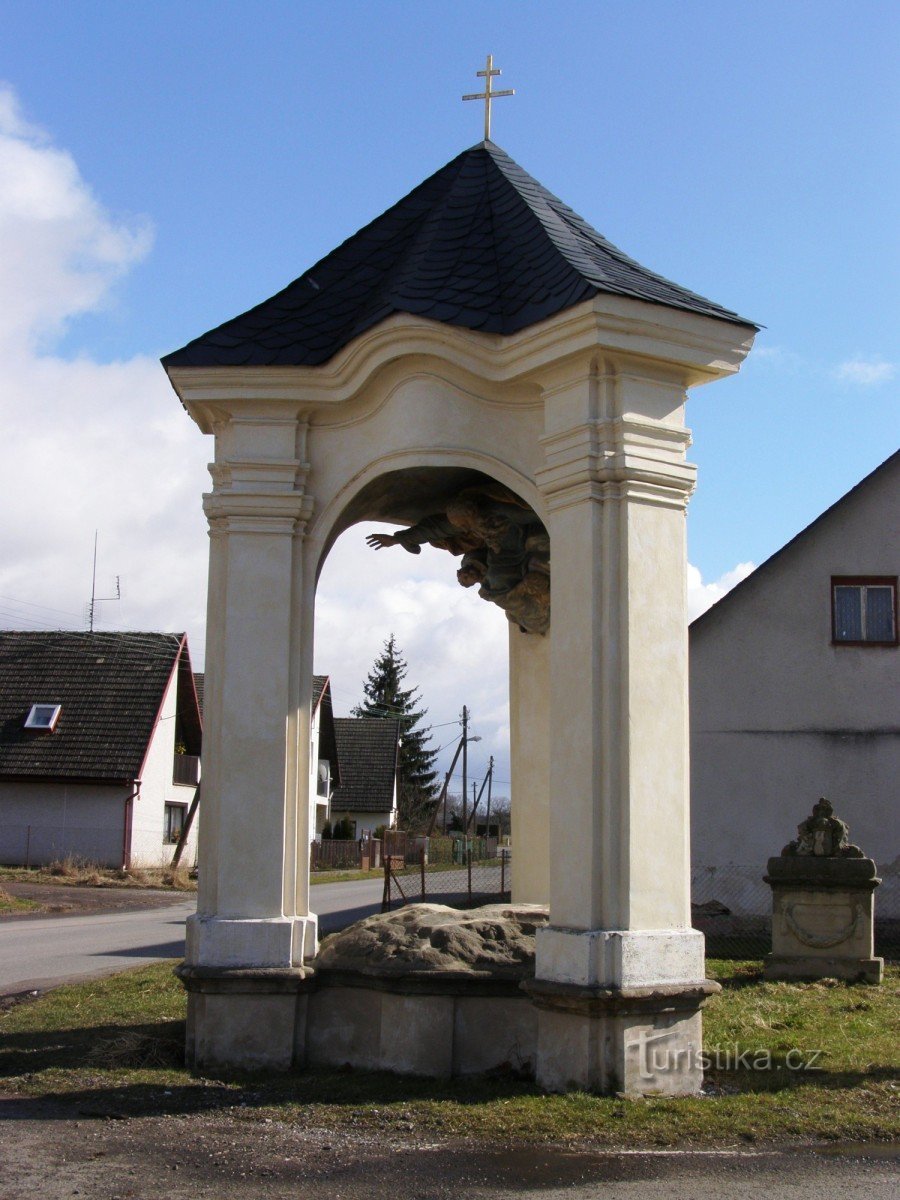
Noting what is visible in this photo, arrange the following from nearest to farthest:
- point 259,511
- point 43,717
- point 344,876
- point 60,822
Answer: point 259,511 → point 60,822 → point 43,717 → point 344,876

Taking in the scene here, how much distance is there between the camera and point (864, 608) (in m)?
19.6

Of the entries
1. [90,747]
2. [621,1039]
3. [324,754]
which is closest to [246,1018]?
[621,1039]

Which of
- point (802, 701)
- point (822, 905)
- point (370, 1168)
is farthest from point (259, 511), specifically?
point (802, 701)

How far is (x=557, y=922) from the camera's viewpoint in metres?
7.18

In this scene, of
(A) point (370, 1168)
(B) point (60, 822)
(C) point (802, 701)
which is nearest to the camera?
(A) point (370, 1168)

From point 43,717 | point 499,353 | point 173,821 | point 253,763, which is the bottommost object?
point 173,821

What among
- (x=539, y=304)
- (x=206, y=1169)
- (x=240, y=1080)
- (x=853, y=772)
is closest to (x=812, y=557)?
(x=853, y=772)

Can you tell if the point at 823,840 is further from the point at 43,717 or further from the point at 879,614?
the point at 43,717

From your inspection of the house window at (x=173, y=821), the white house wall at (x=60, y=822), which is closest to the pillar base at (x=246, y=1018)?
the white house wall at (x=60, y=822)

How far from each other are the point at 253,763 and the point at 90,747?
84.6 ft

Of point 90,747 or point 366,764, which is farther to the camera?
point 366,764

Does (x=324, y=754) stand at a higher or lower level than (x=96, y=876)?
higher

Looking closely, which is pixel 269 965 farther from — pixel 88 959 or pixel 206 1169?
pixel 88 959

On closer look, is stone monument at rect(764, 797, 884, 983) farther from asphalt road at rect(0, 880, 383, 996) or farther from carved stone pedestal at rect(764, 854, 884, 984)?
asphalt road at rect(0, 880, 383, 996)
